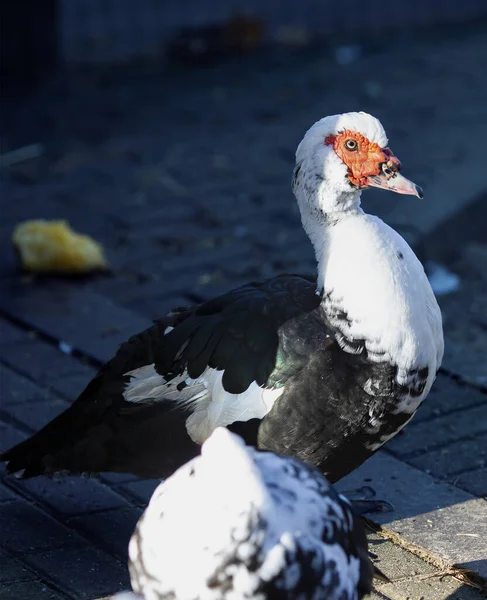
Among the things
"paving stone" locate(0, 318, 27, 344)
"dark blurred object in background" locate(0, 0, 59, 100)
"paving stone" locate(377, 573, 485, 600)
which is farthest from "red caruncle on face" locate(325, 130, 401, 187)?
"dark blurred object in background" locate(0, 0, 59, 100)

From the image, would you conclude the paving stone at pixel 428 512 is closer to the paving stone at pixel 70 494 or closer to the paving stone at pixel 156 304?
the paving stone at pixel 70 494

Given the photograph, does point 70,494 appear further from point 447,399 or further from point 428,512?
point 447,399

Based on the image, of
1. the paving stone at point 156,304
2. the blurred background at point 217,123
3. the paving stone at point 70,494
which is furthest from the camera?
the blurred background at point 217,123

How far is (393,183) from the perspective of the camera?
3039 millimetres

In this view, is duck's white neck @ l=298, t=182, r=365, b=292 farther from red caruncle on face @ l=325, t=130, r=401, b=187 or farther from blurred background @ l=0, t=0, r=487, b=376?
blurred background @ l=0, t=0, r=487, b=376

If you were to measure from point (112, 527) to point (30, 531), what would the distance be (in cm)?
24

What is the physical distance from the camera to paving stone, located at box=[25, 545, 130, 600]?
9.50 feet

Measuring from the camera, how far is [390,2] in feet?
32.5

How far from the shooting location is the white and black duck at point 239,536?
7.19ft

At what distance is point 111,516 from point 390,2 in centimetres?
761

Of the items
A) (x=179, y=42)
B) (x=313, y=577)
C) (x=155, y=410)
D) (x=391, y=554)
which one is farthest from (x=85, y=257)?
(x=179, y=42)

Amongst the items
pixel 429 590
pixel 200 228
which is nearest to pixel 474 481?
pixel 429 590

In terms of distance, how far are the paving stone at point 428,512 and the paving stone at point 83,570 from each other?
2.48 feet

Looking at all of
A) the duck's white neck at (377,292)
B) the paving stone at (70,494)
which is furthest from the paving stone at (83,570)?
the duck's white neck at (377,292)
